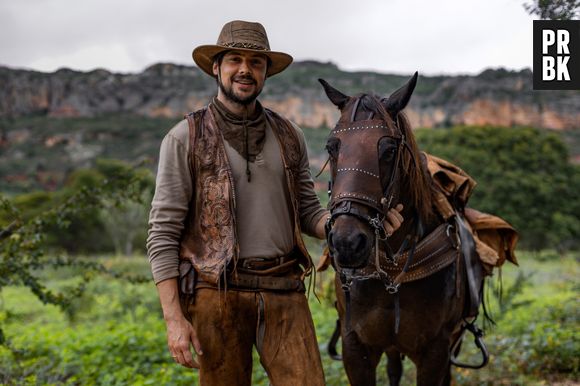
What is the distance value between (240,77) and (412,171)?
1058mm

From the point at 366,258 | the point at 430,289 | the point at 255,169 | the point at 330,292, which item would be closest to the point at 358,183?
the point at 366,258

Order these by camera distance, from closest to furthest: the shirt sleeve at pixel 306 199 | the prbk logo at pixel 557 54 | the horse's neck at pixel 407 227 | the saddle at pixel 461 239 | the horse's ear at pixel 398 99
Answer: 1. the horse's ear at pixel 398 99
2. the shirt sleeve at pixel 306 199
3. the horse's neck at pixel 407 227
4. the saddle at pixel 461 239
5. the prbk logo at pixel 557 54

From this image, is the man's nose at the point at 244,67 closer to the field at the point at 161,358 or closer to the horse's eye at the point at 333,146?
the horse's eye at the point at 333,146

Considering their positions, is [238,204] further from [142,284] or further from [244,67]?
[142,284]

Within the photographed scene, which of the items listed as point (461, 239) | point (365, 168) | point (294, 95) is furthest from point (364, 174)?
point (294, 95)

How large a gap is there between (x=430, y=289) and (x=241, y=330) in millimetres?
1240

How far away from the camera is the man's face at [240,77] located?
275cm

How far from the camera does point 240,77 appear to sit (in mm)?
2750

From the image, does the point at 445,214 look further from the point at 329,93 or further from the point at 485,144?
the point at 485,144

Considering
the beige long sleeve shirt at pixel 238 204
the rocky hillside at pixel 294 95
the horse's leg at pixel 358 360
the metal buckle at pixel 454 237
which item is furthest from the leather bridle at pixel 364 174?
the rocky hillside at pixel 294 95

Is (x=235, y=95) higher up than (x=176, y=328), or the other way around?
(x=235, y=95)

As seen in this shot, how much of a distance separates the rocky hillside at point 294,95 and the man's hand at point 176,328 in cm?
7717

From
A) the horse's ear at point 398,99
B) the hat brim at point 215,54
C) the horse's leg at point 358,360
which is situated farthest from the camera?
the horse's leg at point 358,360

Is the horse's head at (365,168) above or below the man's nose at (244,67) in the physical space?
below
